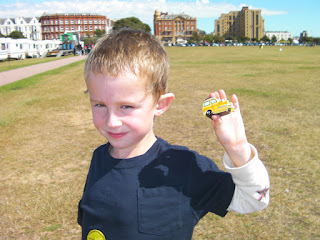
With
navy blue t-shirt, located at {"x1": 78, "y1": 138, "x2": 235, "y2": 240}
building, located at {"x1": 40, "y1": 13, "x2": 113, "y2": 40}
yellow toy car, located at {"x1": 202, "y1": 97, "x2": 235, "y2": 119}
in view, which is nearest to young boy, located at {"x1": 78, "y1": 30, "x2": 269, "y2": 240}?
navy blue t-shirt, located at {"x1": 78, "y1": 138, "x2": 235, "y2": 240}

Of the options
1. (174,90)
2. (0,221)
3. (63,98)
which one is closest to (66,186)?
(0,221)

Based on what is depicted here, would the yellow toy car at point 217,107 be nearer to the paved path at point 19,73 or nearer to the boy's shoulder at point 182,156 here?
the boy's shoulder at point 182,156

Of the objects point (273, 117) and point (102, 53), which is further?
point (273, 117)

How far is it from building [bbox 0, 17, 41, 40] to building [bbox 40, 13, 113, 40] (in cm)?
269

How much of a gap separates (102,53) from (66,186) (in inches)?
119

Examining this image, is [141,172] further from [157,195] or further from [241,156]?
[241,156]

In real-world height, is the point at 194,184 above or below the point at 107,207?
above

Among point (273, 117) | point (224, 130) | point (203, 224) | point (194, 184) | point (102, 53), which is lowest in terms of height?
point (203, 224)

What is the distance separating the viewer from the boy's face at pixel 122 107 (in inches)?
53.3

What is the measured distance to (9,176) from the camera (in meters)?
4.37

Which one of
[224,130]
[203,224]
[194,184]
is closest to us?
[224,130]

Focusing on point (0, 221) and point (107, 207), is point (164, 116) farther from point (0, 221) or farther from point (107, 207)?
point (107, 207)

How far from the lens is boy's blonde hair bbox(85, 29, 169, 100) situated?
1.37 meters

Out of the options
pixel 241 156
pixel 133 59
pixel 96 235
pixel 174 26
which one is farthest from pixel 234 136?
pixel 174 26
